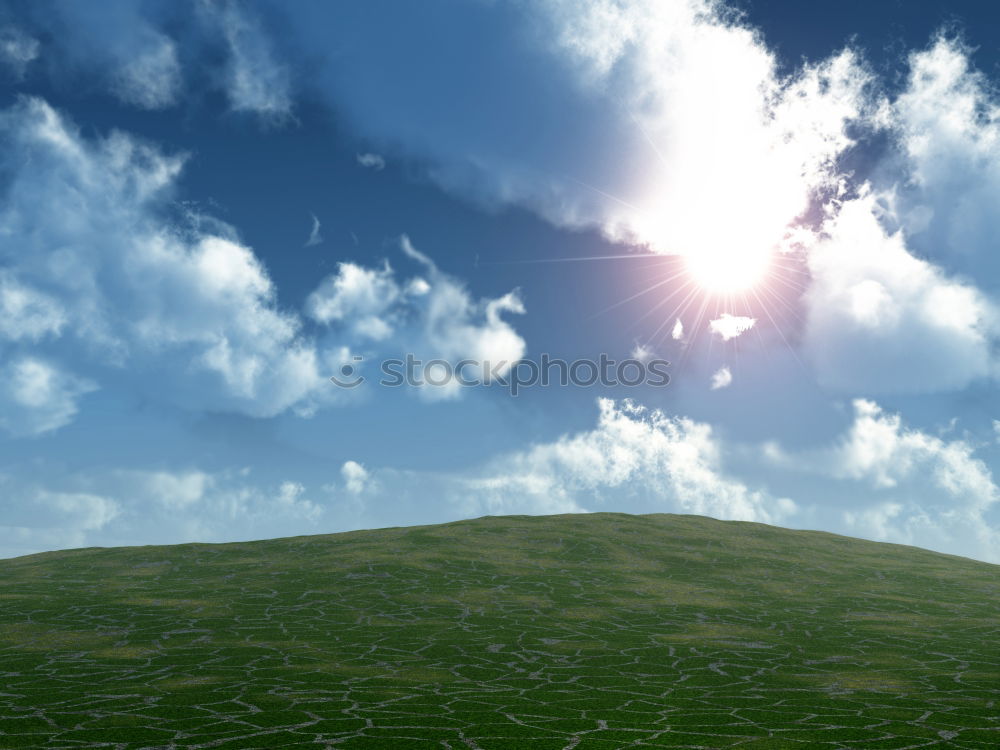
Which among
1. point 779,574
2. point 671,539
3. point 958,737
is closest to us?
point 958,737

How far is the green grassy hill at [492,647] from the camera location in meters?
10.3

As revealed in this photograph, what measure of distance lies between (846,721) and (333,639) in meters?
11.5

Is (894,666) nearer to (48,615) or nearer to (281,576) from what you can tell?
(281,576)

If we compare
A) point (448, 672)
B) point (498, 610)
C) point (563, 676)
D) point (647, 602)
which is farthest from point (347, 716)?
point (647, 602)

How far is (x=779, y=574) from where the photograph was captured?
29.6 metres

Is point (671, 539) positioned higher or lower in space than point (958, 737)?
higher

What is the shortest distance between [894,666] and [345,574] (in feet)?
59.2

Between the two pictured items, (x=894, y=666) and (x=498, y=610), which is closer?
(x=894, y=666)

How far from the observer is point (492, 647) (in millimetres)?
16594

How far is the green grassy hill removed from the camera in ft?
33.9

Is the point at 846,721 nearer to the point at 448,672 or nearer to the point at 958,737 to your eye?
the point at 958,737

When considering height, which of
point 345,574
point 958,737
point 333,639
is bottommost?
point 958,737

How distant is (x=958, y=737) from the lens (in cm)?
987

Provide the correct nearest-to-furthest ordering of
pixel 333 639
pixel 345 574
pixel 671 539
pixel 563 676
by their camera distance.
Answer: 1. pixel 563 676
2. pixel 333 639
3. pixel 345 574
4. pixel 671 539
